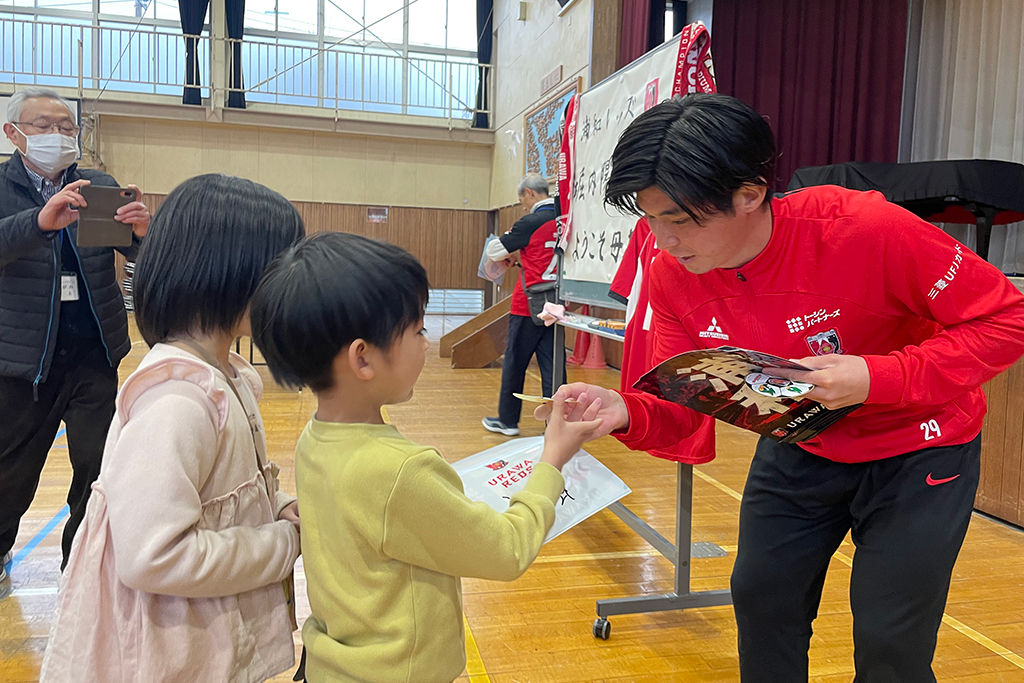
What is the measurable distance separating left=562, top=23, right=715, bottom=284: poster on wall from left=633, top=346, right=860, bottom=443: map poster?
57.0 inches

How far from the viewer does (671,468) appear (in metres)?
4.12

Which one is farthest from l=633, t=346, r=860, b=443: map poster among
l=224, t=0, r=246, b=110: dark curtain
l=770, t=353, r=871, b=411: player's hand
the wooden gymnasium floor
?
l=224, t=0, r=246, b=110: dark curtain

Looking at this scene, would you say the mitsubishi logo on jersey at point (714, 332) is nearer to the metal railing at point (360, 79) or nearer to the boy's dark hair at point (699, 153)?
the boy's dark hair at point (699, 153)

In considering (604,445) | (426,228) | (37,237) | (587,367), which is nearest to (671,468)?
(604,445)

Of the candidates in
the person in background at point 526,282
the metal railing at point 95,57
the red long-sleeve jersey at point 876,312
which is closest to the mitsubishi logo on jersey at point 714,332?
the red long-sleeve jersey at point 876,312

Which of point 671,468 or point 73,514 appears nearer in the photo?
point 73,514

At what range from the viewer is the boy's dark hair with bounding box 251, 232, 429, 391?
0.88 metres

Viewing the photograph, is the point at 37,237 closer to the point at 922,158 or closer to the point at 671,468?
the point at 671,468

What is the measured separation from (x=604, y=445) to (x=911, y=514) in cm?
353

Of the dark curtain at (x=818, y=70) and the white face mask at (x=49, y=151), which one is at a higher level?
the dark curtain at (x=818, y=70)

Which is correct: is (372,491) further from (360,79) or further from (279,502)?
(360,79)

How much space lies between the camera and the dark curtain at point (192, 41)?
11.4 m

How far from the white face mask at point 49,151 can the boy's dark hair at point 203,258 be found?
138cm

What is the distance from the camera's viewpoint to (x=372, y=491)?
34.1 inches
